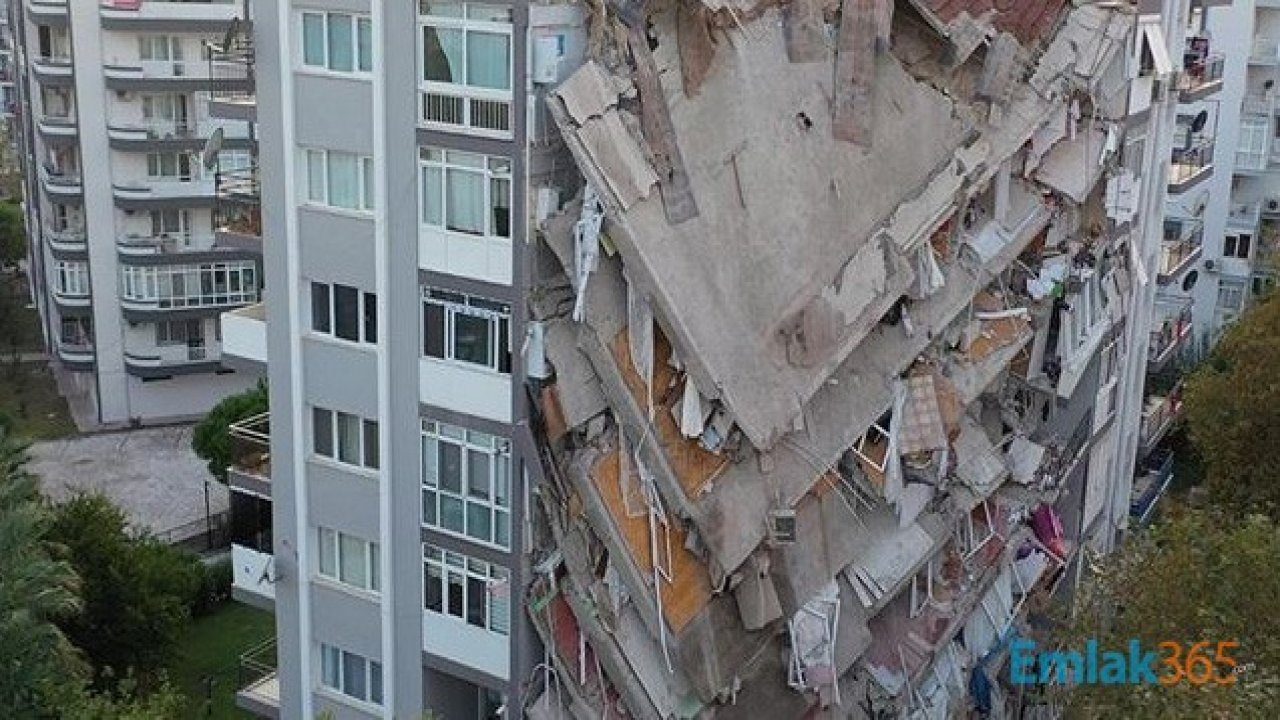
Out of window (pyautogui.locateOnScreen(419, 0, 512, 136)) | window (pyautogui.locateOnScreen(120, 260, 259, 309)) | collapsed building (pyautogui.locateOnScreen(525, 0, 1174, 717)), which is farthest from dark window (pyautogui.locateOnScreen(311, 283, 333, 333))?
window (pyautogui.locateOnScreen(120, 260, 259, 309))

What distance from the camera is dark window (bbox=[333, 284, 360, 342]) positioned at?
62.3 ft

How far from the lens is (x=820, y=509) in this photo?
68.7 ft

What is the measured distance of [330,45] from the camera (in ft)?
59.7

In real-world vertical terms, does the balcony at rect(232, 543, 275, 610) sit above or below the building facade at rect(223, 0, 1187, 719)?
below

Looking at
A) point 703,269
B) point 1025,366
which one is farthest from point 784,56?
point 1025,366

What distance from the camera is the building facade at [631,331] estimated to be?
17.8 metres

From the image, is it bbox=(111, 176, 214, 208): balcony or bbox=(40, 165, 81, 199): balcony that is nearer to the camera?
bbox=(111, 176, 214, 208): balcony

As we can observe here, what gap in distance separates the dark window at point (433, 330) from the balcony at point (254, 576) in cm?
435

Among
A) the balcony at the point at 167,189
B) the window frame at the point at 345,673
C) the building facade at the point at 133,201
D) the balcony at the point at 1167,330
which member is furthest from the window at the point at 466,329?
the balcony at the point at 167,189

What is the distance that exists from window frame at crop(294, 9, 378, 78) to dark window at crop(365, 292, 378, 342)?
2.90 m

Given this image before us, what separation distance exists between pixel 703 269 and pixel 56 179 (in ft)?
103

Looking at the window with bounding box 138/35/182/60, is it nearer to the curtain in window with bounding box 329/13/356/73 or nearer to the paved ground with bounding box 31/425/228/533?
the paved ground with bounding box 31/425/228/533

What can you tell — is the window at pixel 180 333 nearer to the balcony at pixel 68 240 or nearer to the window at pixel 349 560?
the balcony at pixel 68 240

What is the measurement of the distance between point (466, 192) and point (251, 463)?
636cm
